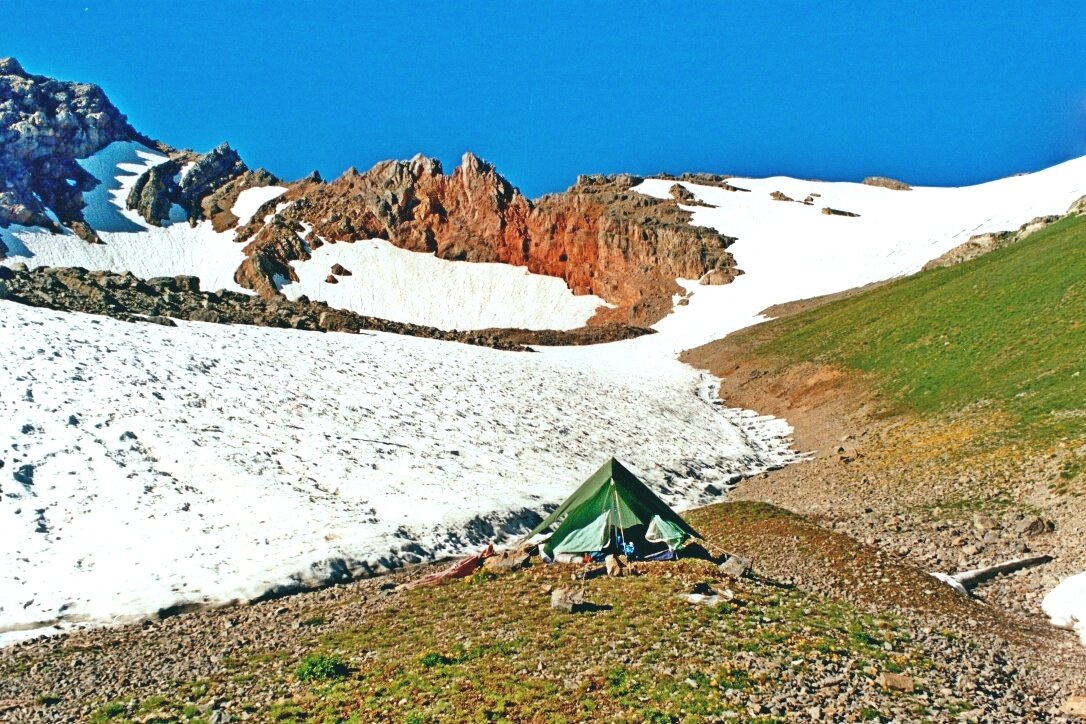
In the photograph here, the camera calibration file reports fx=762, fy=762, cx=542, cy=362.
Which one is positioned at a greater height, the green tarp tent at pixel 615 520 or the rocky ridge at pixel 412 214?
the rocky ridge at pixel 412 214

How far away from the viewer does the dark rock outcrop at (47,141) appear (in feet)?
408

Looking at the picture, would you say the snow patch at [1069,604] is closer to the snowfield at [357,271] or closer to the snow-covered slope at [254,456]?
the snow-covered slope at [254,456]

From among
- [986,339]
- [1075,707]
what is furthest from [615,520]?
[986,339]

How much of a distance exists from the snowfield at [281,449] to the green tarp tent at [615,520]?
365 cm

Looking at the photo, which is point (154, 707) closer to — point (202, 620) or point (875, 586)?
point (202, 620)

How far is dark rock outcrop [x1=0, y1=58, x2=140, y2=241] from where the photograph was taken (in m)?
124

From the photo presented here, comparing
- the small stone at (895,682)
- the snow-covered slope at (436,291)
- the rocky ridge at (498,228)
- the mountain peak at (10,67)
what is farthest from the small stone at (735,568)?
the mountain peak at (10,67)

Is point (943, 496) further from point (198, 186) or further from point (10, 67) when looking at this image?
point (10, 67)

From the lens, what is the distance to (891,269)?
85.9 metres

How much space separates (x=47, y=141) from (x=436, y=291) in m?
82.1

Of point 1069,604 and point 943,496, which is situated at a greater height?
point 943,496

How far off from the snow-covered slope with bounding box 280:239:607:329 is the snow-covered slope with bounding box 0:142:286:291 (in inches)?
570

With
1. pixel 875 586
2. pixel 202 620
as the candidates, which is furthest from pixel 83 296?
pixel 875 586

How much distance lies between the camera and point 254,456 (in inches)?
929
